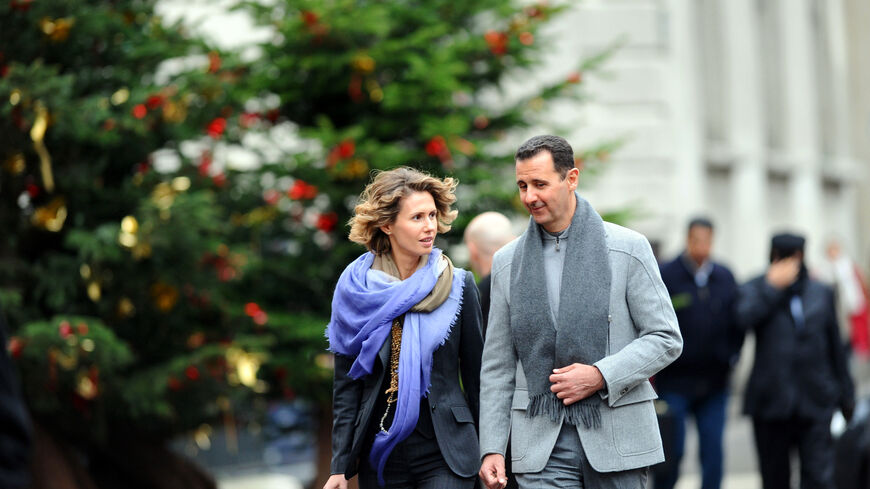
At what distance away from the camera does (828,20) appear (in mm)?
25734

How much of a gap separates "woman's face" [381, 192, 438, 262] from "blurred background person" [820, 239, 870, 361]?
1531 centimetres

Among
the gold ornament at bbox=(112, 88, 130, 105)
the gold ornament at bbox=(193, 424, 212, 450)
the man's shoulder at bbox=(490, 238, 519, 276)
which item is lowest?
the gold ornament at bbox=(193, 424, 212, 450)

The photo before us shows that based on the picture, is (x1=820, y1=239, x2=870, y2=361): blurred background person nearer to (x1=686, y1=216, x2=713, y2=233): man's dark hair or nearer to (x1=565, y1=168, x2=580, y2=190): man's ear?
(x1=686, y1=216, x2=713, y2=233): man's dark hair

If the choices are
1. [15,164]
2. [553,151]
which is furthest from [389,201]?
[15,164]

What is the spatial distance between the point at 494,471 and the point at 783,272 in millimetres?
4526

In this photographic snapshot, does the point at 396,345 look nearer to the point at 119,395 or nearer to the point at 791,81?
the point at 119,395

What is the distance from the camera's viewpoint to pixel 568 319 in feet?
15.1

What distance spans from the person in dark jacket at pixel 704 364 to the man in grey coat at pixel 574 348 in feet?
14.9

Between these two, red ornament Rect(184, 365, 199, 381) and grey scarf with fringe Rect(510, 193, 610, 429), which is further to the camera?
red ornament Rect(184, 365, 199, 381)

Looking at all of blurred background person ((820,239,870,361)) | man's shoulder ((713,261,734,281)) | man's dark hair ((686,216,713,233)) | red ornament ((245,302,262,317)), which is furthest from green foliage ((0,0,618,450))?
blurred background person ((820,239,870,361))

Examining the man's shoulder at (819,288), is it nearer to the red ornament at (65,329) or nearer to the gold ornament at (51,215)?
the red ornament at (65,329)

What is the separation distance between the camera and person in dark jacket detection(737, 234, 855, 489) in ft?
28.1

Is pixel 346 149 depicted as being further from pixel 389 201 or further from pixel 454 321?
pixel 454 321

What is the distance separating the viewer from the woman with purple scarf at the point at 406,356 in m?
4.88
